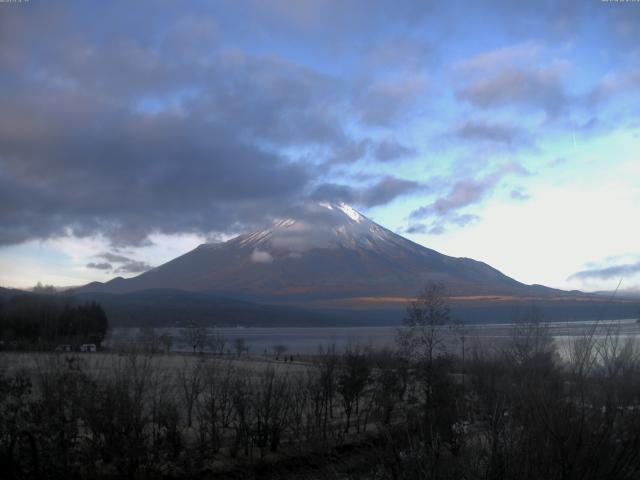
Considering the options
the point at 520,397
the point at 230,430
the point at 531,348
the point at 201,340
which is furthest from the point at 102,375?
the point at 201,340

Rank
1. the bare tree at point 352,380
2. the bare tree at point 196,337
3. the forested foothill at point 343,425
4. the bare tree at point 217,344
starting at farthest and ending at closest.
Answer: the bare tree at point 196,337
the bare tree at point 217,344
the bare tree at point 352,380
the forested foothill at point 343,425

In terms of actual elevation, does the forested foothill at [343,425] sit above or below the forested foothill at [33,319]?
below

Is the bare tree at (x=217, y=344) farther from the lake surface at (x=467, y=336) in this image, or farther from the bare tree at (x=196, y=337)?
the lake surface at (x=467, y=336)

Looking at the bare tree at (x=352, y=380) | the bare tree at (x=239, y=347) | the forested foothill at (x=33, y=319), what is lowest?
the bare tree at (x=239, y=347)

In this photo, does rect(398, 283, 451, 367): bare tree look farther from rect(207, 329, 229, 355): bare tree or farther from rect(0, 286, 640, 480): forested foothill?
rect(207, 329, 229, 355): bare tree

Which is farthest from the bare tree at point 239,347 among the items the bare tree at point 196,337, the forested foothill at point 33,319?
the forested foothill at point 33,319

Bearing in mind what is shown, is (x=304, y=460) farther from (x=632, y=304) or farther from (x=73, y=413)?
(x=632, y=304)

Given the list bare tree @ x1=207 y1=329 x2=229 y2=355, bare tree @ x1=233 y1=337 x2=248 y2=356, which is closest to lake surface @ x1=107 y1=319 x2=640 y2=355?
bare tree @ x1=233 y1=337 x2=248 y2=356

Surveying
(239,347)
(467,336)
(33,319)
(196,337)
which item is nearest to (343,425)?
(33,319)

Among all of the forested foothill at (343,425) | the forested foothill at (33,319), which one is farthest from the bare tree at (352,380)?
the forested foothill at (33,319)

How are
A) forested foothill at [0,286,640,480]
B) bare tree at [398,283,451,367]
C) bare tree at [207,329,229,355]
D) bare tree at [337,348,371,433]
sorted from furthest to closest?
bare tree at [207,329,229,355] < bare tree at [398,283,451,367] < bare tree at [337,348,371,433] < forested foothill at [0,286,640,480]

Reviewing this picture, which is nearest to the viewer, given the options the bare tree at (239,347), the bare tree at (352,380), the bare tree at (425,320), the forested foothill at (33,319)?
the bare tree at (352,380)

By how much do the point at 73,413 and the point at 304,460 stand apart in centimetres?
735

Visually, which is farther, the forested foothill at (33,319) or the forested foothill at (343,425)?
the forested foothill at (33,319)
